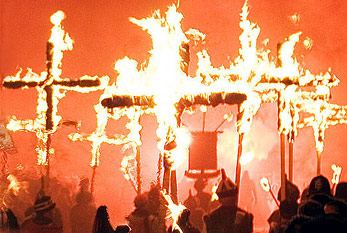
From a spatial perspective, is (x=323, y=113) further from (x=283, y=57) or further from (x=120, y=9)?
(x=120, y=9)

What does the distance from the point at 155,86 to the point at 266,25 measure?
353 inches

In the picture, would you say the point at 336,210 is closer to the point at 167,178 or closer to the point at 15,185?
the point at 167,178

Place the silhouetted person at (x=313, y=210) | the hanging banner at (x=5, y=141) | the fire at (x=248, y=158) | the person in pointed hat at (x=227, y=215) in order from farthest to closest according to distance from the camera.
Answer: the fire at (x=248, y=158), the hanging banner at (x=5, y=141), the person in pointed hat at (x=227, y=215), the silhouetted person at (x=313, y=210)

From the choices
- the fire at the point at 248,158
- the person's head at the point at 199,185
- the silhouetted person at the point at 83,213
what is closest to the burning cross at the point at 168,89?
the silhouetted person at the point at 83,213

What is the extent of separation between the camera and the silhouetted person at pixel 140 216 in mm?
6008

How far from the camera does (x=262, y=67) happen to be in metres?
6.80

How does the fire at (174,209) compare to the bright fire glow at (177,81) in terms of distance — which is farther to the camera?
the bright fire glow at (177,81)

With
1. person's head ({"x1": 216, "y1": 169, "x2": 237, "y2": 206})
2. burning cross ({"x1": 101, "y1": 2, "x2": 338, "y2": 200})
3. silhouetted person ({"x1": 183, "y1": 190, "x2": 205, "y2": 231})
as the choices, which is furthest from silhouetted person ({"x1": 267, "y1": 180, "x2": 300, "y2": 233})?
silhouetted person ({"x1": 183, "y1": 190, "x2": 205, "y2": 231})

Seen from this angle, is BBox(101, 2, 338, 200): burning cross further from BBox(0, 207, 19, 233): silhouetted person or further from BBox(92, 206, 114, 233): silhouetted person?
BBox(0, 207, 19, 233): silhouetted person

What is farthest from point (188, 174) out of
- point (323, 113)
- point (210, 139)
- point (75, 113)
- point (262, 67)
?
point (75, 113)

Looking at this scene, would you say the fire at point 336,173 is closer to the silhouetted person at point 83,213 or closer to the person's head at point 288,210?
the person's head at point 288,210

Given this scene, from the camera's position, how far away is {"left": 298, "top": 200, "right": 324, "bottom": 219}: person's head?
399cm

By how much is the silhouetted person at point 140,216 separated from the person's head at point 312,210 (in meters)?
2.36

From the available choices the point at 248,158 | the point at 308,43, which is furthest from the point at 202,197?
the point at 308,43
